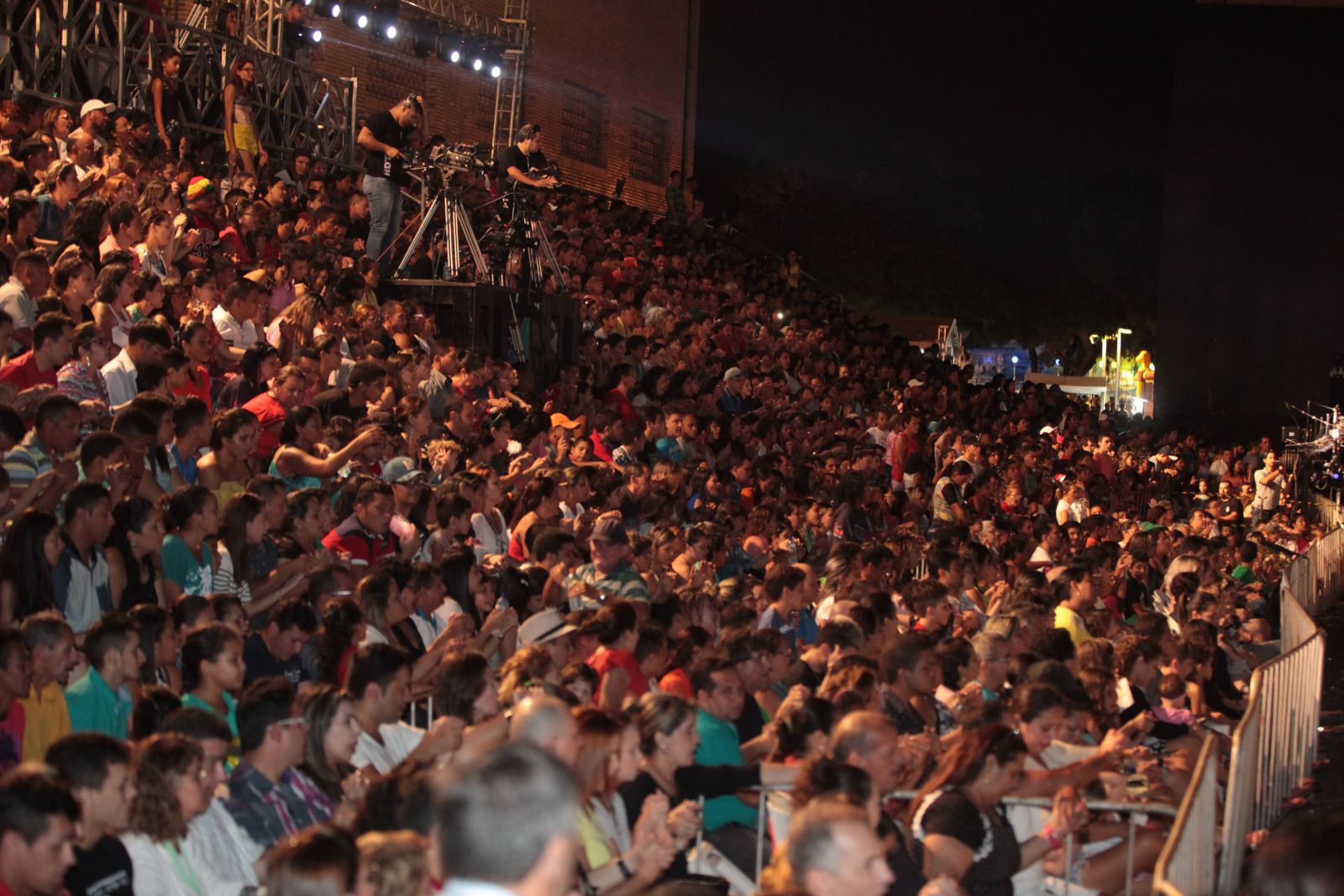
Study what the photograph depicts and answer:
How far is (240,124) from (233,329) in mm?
4796

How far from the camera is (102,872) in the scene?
4.31 metres

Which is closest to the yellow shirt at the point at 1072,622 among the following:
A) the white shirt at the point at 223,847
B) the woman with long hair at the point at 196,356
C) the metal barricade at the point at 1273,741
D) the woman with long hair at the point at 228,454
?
the metal barricade at the point at 1273,741

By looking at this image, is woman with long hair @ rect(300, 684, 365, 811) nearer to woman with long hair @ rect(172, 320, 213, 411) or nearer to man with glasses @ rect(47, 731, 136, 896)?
man with glasses @ rect(47, 731, 136, 896)

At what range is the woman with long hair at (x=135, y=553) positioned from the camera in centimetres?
654

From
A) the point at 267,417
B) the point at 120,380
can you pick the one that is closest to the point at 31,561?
the point at 120,380

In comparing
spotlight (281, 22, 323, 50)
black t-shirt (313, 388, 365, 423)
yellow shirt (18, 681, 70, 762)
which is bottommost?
yellow shirt (18, 681, 70, 762)

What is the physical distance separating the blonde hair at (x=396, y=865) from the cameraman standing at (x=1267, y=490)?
1963cm

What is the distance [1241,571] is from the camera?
1574 cm

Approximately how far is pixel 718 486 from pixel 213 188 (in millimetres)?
4217

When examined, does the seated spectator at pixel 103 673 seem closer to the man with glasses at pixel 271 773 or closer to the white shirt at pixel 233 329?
the man with glasses at pixel 271 773

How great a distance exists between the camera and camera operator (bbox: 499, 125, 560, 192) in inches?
550

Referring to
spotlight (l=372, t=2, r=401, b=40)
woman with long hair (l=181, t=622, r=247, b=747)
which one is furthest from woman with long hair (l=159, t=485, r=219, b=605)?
spotlight (l=372, t=2, r=401, b=40)

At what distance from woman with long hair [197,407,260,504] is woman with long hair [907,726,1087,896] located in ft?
11.8

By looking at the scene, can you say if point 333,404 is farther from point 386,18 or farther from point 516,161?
point 386,18
